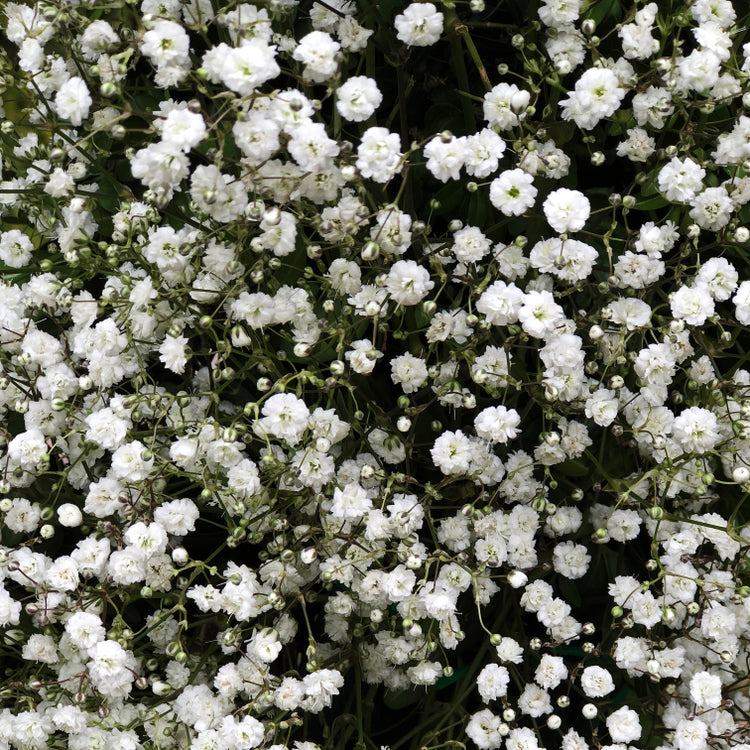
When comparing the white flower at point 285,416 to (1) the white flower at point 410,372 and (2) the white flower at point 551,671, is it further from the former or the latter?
(2) the white flower at point 551,671

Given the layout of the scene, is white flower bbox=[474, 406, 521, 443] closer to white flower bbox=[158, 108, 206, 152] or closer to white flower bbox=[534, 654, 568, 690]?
white flower bbox=[534, 654, 568, 690]

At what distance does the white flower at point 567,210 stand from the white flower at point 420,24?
245 millimetres

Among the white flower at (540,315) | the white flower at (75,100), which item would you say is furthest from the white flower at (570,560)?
the white flower at (75,100)

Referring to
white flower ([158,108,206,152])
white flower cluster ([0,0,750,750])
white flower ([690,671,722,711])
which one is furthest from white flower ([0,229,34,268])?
white flower ([690,671,722,711])

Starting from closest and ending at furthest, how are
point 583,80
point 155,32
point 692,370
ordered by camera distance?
point 155,32 < point 583,80 < point 692,370

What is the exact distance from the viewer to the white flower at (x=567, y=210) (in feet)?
3.49

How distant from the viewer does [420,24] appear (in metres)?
1.06

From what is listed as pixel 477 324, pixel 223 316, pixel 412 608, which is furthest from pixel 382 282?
pixel 412 608

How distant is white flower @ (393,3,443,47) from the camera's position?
104 centimetres

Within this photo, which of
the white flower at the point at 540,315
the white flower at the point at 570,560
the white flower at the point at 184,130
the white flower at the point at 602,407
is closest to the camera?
the white flower at the point at 184,130

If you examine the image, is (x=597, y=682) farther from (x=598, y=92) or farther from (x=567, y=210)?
(x=598, y=92)

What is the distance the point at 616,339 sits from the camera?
1167mm

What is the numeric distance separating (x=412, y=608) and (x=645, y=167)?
28.5 inches

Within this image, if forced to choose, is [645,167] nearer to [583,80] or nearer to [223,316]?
[583,80]
